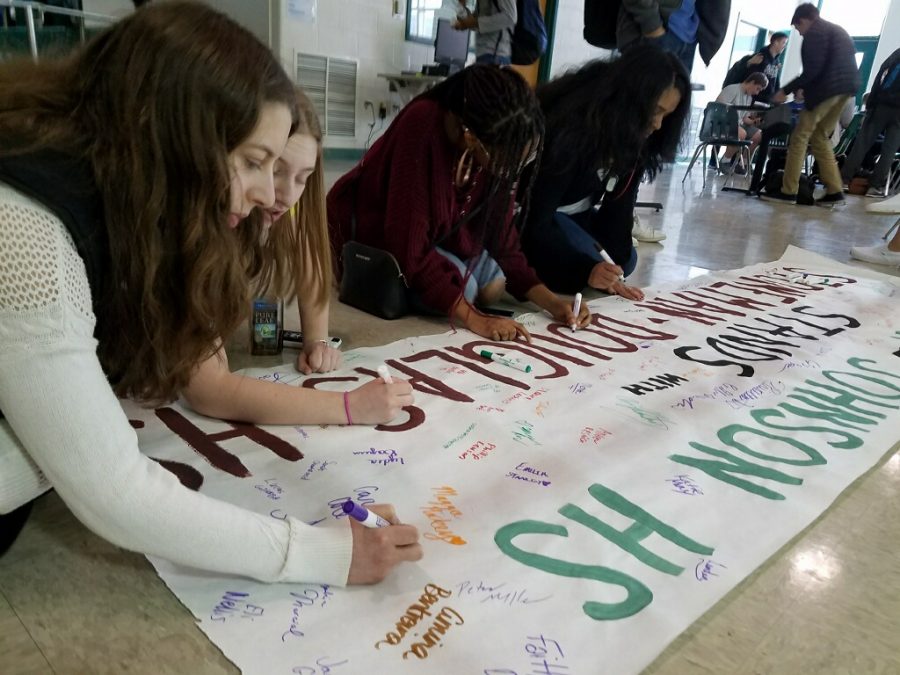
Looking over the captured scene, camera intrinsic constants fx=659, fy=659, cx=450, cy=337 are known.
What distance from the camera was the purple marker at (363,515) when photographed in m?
0.64

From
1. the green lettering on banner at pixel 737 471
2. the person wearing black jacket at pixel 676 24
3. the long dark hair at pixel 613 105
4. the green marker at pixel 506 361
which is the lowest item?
the green marker at pixel 506 361

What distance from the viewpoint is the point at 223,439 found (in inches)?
35.9

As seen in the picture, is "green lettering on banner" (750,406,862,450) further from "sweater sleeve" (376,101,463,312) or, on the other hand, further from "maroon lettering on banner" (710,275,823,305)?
"maroon lettering on banner" (710,275,823,305)

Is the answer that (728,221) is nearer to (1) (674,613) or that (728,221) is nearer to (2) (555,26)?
(2) (555,26)

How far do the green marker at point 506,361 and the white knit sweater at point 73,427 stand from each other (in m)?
0.75

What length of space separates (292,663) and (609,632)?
0.96 ft

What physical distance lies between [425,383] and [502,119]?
0.51 m

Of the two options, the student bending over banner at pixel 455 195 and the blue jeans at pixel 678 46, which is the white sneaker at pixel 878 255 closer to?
the blue jeans at pixel 678 46

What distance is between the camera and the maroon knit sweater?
144 cm

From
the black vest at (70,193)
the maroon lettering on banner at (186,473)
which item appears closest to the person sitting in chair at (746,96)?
the maroon lettering on banner at (186,473)

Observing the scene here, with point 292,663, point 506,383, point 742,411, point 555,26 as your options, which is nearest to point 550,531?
point 292,663

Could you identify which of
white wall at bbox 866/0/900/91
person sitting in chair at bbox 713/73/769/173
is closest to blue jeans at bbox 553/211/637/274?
person sitting in chair at bbox 713/73/769/173

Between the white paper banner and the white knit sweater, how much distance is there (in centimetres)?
11
